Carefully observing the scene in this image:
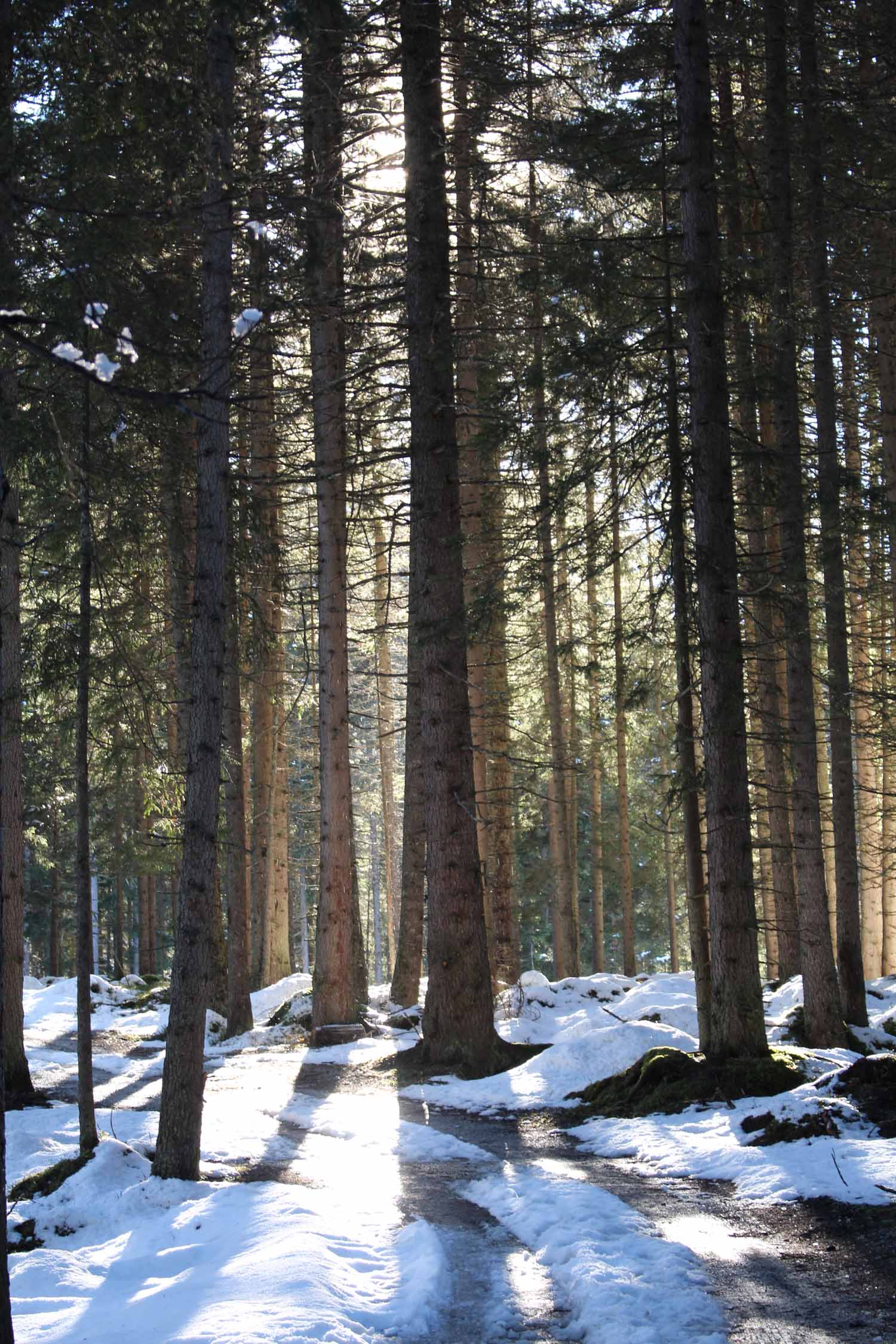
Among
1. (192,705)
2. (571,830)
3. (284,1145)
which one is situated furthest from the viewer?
(571,830)

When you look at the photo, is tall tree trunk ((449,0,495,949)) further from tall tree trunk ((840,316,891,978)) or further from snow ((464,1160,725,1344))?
tall tree trunk ((840,316,891,978))

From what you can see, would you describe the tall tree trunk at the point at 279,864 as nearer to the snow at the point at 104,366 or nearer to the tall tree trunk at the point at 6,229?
the tall tree trunk at the point at 6,229

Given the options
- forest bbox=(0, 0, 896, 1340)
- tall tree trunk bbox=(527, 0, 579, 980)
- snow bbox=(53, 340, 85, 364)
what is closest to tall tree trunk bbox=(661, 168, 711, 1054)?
forest bbox=(0, 0, 896, 1340)

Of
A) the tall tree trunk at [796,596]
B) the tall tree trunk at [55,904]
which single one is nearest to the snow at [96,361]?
the tall tree trunk at [796,596]

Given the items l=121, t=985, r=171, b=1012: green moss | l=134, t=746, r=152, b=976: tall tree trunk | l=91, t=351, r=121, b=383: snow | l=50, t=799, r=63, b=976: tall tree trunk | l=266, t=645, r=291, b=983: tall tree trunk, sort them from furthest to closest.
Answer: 1. l=50, t=799, r=63, b=976: tall tree trunk
2. l=134, t=746, r=152, b=976: tall tree trunk
3. l=121, t=985, r=171, b=1012: green moss
4. l=266, t=645, r=291, b=983: tall tree trunk
5. l=91, t=351, r=121, b=383: snow

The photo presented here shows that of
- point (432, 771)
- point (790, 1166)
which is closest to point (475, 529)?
point (432, 771)

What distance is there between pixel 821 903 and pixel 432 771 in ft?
15.1

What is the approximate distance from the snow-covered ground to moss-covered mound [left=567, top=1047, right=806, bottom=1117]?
0.28 metres

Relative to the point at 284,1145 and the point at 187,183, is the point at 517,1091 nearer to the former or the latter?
the point at 284,1145

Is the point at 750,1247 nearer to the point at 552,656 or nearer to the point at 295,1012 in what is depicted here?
the point at 295,1012

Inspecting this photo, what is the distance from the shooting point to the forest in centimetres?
837

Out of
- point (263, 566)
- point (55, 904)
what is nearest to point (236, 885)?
point (263, 566)

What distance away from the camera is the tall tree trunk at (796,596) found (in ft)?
36.8

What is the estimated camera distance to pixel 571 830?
2486 centimetres
